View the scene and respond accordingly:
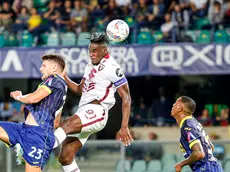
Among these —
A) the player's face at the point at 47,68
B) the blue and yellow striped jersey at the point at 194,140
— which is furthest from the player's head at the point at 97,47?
the blue and yellow striped jersey at the point at 194,140

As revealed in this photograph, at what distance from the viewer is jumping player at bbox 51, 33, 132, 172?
928cm

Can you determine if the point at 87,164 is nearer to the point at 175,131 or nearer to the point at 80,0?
the point at 175,131

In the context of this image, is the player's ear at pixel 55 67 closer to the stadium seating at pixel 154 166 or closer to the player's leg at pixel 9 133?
the player's leg at pixel 9 133

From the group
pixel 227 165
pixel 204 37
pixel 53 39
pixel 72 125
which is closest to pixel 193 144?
pixel 72 125

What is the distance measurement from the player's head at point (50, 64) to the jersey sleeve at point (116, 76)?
28.9 inches

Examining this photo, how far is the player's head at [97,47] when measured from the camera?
30.7ft

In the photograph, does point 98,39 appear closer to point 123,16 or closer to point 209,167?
point 209,167

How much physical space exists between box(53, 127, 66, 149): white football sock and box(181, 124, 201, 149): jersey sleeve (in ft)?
4.76

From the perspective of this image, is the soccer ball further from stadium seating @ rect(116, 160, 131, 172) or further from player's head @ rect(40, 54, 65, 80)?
stadium seating @ rect(116, 160, 131, 172)

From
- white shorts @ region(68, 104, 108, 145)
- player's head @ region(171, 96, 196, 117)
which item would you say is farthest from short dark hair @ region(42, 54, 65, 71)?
player's head @ region(171, 96, 196, 117)

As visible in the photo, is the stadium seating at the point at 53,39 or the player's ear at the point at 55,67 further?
the stadium seating at the point at 53,39

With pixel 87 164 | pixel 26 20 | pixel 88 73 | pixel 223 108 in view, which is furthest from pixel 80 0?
pixel 88 73

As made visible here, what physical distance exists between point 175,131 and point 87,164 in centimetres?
504

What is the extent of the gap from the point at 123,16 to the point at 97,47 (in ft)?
29.6
